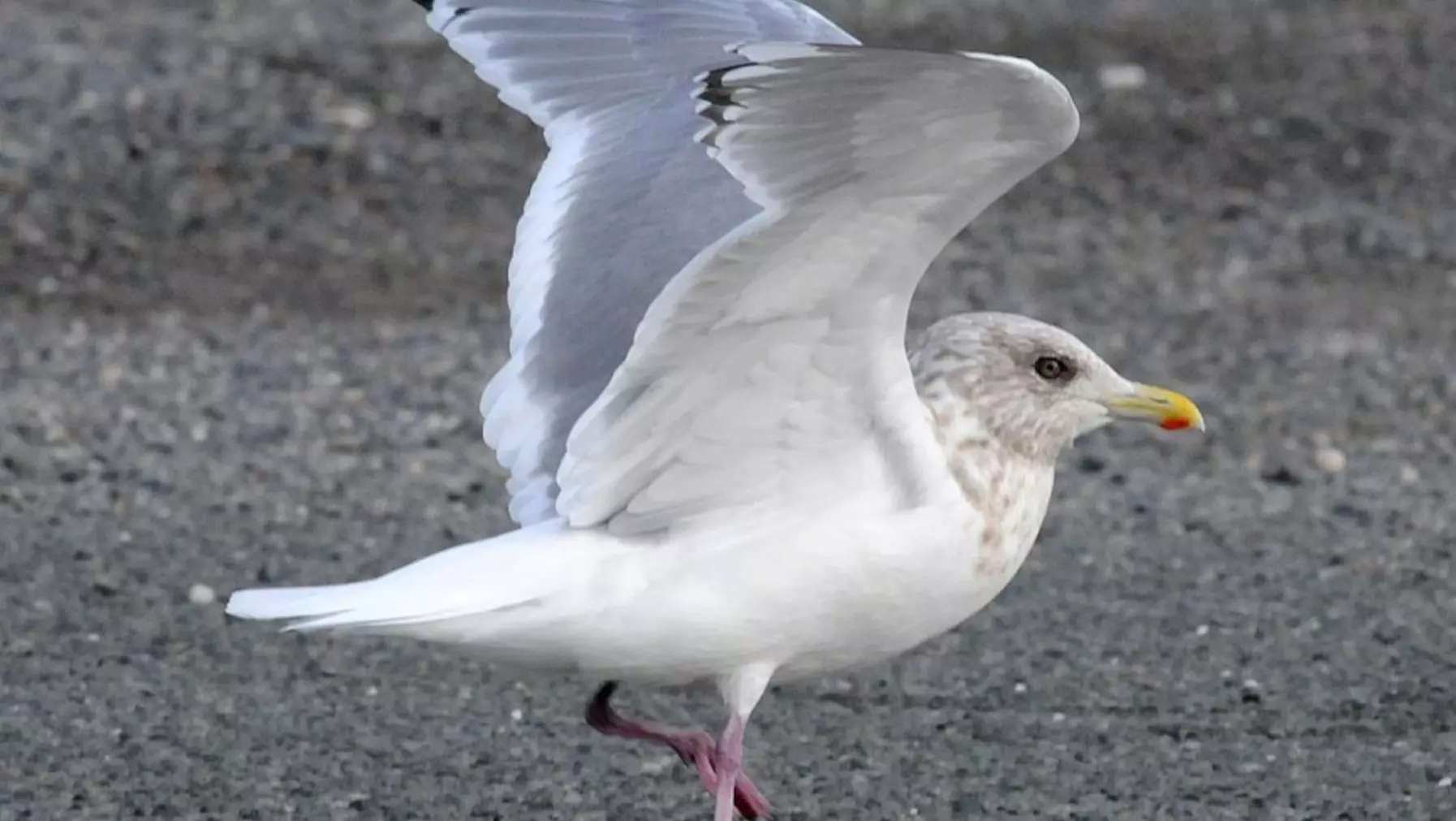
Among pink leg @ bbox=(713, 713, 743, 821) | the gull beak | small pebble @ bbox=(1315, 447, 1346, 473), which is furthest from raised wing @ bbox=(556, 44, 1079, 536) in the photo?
small pebble @ bbox=(1315, 447, 1346, 473)

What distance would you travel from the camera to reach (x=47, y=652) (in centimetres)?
546

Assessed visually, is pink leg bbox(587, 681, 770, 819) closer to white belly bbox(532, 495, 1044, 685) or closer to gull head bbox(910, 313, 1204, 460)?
white belly bbox(532, 495, 1044, 685)

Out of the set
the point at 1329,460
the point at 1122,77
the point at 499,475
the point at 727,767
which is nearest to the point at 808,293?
the point at 727,767

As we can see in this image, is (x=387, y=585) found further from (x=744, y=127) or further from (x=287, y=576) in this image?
(x=287, y=576)

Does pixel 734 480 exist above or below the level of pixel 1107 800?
above

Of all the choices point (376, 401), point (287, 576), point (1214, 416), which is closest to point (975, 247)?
point (1214, 416)

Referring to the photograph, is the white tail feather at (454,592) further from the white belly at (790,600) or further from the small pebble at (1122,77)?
Result: the small pebble at (1122,77)

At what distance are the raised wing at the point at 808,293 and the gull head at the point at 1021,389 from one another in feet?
0.69

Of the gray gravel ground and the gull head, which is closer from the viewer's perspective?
the gull head

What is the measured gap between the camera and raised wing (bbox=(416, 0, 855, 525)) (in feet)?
14.5

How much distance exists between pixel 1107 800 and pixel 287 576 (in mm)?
2183

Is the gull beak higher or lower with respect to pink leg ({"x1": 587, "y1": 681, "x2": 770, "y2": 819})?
higher

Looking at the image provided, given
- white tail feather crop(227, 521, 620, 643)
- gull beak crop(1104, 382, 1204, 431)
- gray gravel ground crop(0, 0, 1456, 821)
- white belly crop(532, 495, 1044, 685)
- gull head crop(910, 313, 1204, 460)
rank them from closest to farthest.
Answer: white tail feather crop(227, 521, 620, 643)
white belly crop(532, 495, 1044, 685)
gull head crop(910, 313, 1204, 460)
gull beak crop(1104, 382, 1204, 431)
gray gravel ground crop(0, 0, 1456, 821)

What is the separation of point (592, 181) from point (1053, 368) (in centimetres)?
88
